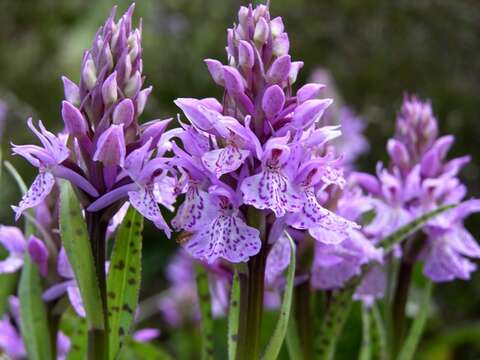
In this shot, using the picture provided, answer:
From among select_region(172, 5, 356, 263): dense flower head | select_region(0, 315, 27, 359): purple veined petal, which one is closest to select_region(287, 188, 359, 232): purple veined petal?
select_region(172, 5, 356, 263): dense flower head

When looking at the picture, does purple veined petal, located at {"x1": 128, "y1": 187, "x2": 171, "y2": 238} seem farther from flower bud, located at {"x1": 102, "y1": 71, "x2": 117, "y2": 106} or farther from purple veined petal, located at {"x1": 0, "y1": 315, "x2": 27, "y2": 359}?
purple veined petal, located at {"x1": 0, "y1": 315, "x2": 27, "y2": 359}

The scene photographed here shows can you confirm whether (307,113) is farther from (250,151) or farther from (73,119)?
(73,119)

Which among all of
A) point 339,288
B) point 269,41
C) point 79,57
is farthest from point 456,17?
point 269,41

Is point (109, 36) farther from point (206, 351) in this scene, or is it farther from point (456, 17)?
point (456, 17)

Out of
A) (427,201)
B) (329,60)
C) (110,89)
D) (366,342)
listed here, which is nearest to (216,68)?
(110,89)

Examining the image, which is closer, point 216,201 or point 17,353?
point 216,201

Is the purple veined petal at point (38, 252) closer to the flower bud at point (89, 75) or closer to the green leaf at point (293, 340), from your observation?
the flower bud at point (89, 75)

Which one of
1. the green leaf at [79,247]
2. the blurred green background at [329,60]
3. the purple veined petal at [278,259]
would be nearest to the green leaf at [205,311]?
the purple veined petal at [278,259]
